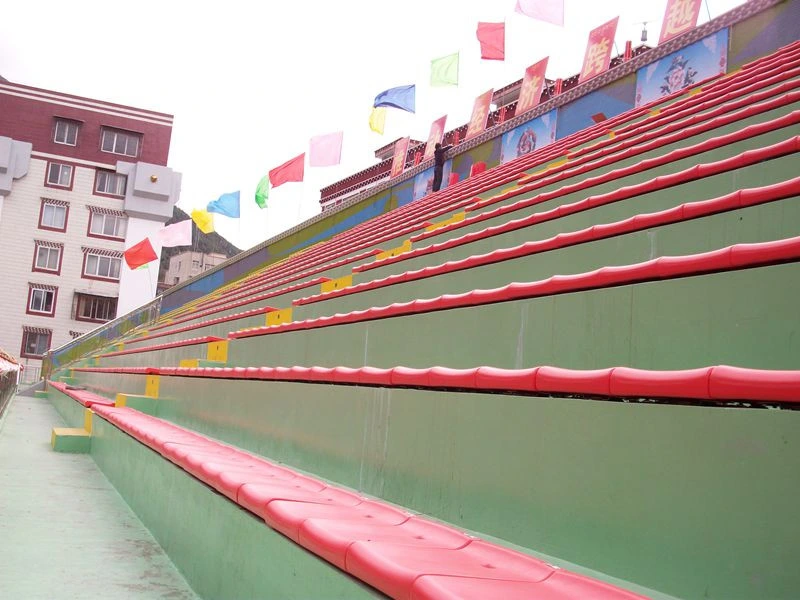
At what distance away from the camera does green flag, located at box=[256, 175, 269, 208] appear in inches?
576

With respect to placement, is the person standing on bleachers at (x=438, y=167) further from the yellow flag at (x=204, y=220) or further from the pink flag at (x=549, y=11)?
the yellow flag at (x=204, y=220)

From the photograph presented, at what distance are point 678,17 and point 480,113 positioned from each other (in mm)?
3013

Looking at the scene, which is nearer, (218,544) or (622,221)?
(218,544)

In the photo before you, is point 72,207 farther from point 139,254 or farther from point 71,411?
point 71,411

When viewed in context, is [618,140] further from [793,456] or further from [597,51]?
[793,456]

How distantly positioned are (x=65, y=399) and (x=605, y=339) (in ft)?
23.7

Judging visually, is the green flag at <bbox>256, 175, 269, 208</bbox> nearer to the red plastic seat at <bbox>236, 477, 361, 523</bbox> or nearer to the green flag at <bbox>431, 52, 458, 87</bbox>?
the green flag at <bbox>431, 52, 458, 87</bbox>

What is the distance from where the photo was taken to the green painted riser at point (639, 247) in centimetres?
172

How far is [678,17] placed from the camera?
7363 millimetres

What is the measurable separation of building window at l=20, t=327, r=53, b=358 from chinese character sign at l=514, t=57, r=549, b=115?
21.5 meters

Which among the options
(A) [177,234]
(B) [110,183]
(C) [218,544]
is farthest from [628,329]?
(B) [110,183]

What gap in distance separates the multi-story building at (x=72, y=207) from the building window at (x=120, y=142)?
37mm

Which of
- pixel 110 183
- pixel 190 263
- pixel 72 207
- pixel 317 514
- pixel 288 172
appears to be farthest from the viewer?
pixel 190 263

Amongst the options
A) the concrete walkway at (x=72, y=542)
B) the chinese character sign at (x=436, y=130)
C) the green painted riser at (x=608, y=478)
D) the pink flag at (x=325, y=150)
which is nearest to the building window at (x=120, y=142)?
the pink flag at (x=325, y=150)
